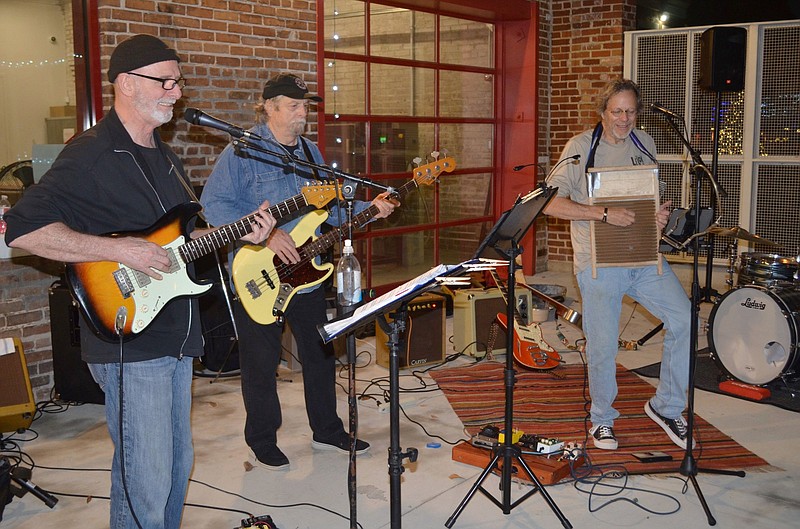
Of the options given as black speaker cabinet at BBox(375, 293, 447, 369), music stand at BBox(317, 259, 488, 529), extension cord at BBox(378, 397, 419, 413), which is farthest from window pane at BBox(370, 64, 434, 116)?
music stand at BBox(317, 259, 488, 529)

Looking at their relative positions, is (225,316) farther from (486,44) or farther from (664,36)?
(664,36)

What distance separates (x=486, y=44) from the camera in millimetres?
9859

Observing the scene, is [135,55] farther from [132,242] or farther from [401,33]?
[401,33]

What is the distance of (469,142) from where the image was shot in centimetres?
960

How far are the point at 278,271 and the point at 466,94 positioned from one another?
5579 mm

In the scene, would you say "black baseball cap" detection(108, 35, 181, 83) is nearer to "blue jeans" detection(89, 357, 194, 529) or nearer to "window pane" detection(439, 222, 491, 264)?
"blue jeans" detection(89, 357, 194, 529)

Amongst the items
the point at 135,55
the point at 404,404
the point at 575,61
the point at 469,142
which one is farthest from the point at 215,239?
the point at 575,61

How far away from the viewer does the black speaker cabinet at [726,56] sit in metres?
6.64

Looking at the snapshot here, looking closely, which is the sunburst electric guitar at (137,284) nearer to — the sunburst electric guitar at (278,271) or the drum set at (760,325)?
the sunburst electric guitar at (278,271)

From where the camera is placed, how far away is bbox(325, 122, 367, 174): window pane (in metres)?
7.77

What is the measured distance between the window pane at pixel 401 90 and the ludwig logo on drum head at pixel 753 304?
4.01m

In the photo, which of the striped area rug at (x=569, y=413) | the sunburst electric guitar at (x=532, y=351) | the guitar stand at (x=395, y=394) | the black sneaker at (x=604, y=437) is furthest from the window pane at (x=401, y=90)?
the guitar stand at (x=395, y=394)

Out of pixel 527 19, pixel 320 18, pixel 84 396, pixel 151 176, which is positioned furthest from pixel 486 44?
pixel 151 176

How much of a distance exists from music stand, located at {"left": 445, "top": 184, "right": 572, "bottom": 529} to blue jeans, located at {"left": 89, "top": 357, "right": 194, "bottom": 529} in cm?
142
